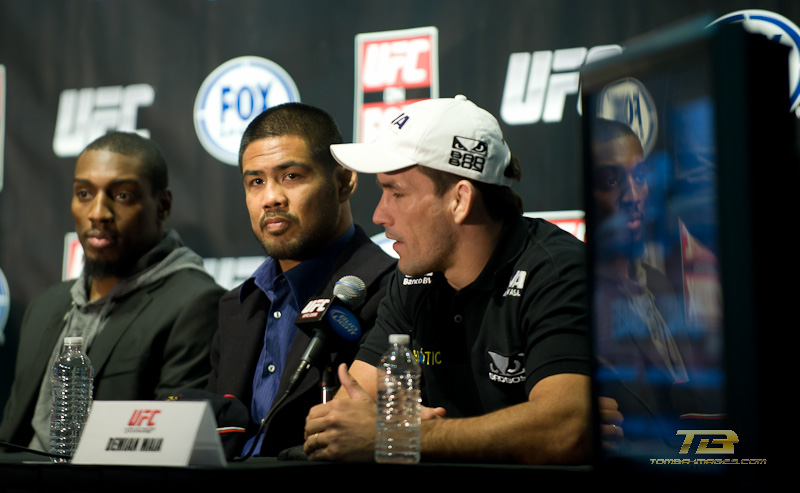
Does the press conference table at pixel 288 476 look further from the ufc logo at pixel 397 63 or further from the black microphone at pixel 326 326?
the ufc logo at pixel 397 63

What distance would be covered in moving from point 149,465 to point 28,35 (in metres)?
2.51

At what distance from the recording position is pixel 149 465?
1.16m

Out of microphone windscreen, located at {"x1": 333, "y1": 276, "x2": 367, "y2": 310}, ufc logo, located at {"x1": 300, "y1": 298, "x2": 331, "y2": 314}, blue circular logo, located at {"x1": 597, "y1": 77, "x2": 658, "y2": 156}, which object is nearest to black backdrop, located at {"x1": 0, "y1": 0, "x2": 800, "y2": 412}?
microphone windscreen, located at {"x1": 333, "y1": 276, "x2": 367, "y2": 310}

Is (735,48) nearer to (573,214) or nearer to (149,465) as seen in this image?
(149,465)

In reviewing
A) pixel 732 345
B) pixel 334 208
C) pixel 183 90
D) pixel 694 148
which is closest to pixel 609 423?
pixel 732 345

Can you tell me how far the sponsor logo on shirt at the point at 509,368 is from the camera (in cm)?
168

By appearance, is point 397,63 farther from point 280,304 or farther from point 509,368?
point 509,368

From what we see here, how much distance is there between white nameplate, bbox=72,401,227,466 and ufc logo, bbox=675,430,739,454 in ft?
2.37

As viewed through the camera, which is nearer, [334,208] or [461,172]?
[461,172]

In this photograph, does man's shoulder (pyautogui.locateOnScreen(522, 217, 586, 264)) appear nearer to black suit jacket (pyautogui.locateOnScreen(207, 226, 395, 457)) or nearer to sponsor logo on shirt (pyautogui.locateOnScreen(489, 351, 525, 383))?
sponsor logo on shirt (pyautogui.locateOnScreen(489, 351, 525, 383))

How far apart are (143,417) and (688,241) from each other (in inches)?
35.8

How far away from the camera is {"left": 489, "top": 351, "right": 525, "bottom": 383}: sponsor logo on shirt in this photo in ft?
5.53

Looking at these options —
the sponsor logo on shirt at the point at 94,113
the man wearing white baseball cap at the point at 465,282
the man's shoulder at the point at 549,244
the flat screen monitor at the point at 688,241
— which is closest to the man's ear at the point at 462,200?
the man wearing white baseball cap at the point at 465,282

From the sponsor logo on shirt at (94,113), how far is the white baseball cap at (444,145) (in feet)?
4.48
